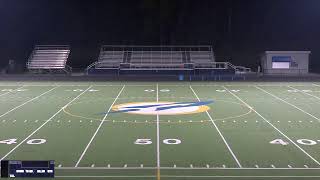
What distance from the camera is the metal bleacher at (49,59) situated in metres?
27.6

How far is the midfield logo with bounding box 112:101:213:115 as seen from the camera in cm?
1431

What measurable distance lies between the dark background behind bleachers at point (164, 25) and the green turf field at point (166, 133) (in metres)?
9.25

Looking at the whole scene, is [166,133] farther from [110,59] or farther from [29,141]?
[110,59]

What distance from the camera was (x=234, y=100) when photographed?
17.0 m

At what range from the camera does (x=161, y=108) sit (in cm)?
1505

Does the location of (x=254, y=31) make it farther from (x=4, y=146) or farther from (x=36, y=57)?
(x=4, y=146)

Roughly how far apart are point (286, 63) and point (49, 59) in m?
12.6

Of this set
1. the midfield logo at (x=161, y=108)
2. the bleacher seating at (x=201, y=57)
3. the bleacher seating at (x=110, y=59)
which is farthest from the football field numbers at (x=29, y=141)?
the bleacher seating at (x=201, y=57)

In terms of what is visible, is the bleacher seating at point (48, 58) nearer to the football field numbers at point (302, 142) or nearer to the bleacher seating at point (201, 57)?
the bleacher seating at point (201, 57)

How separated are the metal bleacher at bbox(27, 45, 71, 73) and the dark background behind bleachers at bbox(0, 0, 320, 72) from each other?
43 centimetres

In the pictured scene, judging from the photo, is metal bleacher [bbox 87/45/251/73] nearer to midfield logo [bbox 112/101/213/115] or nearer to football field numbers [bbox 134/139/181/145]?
midfield logo [bbox 112/101/213/115]

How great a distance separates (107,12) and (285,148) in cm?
2035

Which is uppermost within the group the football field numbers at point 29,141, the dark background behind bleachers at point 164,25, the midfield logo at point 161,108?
the dark background behind bleachers at point 164,25
